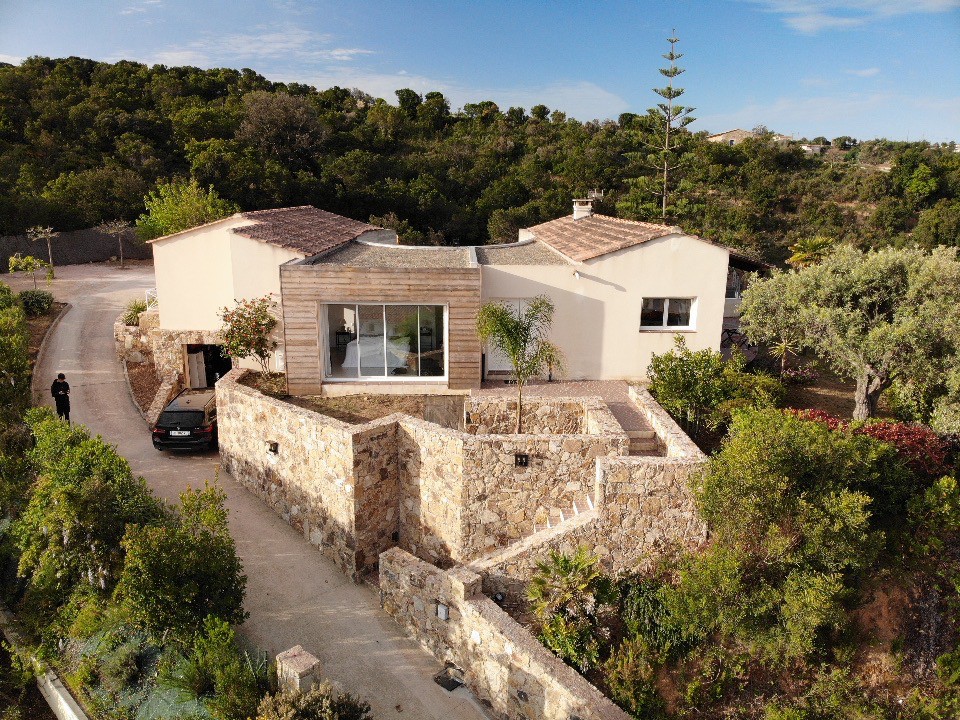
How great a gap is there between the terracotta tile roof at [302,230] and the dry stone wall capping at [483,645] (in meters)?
10.9

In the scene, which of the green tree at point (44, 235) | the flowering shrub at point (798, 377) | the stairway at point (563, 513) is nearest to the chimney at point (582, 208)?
the flowering shrub at point (798, 377)

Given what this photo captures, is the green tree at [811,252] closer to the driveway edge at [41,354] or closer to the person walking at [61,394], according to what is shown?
the person walking at [61,394]

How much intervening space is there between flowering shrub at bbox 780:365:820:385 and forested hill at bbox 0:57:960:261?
20786mm

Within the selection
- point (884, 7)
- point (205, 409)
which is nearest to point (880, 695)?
point (205, 409)

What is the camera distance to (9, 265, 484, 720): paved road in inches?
429

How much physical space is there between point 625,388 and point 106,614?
13.0 metres

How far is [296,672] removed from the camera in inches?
352

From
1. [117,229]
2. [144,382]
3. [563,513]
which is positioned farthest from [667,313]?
[117,229]

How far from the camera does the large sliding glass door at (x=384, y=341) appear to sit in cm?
1730

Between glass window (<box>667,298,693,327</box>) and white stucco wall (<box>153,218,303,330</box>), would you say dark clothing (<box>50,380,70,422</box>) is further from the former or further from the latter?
glass window (<box>667,298,693,327</box>)

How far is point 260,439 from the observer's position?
627 inches

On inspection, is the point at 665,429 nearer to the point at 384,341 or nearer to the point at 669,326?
the point at 669,326

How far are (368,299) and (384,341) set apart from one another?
126 cm

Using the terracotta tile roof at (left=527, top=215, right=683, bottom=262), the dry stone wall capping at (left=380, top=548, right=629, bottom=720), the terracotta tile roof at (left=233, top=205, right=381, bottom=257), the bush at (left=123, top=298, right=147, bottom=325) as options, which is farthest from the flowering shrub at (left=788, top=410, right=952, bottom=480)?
the bush at (left=123, top=298, right=147, bottom=325)
